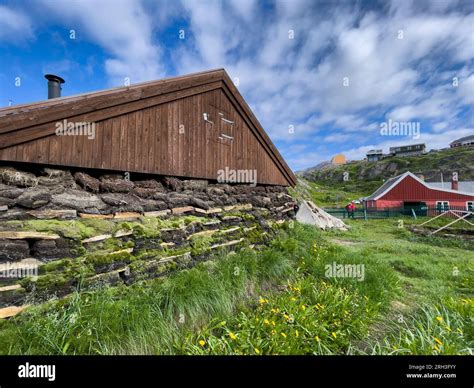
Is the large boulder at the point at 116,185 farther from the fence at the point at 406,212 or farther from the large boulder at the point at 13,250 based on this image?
the fence at the point at 406,212

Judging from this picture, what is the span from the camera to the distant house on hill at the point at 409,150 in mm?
68331

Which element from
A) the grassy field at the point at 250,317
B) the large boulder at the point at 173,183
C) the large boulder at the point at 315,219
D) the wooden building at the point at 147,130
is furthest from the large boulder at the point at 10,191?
the large boulder at the point at 315,219

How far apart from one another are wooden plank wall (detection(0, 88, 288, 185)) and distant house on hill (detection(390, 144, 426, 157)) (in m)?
87.2

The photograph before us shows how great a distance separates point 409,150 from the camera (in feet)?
234

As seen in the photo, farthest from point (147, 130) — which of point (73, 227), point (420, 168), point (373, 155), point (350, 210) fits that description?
point (373, 155)

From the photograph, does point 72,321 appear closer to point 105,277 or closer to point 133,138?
point 105,277

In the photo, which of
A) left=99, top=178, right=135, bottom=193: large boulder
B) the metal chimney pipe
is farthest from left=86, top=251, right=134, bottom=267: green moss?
the metal chimney pipe

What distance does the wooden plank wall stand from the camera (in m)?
2.98

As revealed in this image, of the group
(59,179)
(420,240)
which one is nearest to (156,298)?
(59,179)

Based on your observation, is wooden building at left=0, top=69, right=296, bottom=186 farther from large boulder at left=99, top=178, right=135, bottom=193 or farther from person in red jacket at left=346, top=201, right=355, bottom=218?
person in red jacket at left=346, top=201, right=355, bottom=218

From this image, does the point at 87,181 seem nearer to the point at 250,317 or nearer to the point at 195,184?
the point at 195,184

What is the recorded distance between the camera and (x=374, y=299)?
4.08 metres

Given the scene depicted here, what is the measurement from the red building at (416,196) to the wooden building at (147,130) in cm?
A: 2618
